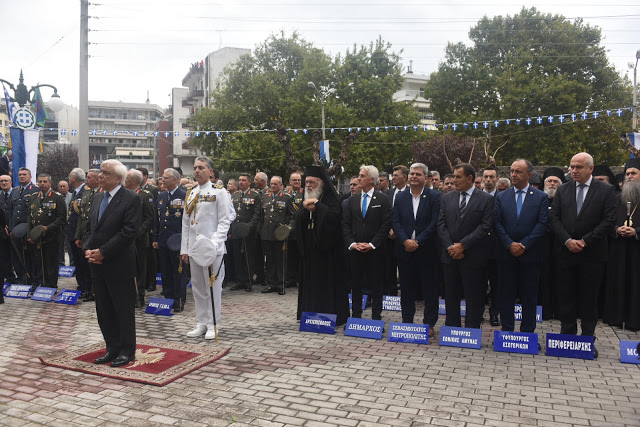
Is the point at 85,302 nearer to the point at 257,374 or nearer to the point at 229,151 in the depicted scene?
the point at 257,374

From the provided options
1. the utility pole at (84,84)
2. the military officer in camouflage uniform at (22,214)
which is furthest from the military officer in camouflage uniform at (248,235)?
the utility pole at (84,84)

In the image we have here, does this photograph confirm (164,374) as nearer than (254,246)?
Yes

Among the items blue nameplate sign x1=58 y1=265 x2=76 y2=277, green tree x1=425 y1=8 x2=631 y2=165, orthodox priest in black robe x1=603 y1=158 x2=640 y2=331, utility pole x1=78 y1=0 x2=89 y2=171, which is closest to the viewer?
orthodox priest in black robe x1=603 y1=158 x2=640 y2=331

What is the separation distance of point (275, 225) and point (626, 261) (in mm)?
6041

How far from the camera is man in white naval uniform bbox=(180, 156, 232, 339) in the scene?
7.07 m

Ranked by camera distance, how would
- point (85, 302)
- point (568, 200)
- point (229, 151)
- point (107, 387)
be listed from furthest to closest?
point (229, 151)
point (85, 302)
point (568, 200)
point (107, 387)

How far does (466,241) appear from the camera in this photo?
662cm

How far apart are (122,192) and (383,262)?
3.60 metres

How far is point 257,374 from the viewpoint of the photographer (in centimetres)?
552

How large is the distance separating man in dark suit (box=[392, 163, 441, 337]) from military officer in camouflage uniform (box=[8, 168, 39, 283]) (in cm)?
725

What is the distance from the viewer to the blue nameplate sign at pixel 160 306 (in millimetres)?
8484

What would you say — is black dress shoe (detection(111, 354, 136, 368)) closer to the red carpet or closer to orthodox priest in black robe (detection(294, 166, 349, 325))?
the red carpet

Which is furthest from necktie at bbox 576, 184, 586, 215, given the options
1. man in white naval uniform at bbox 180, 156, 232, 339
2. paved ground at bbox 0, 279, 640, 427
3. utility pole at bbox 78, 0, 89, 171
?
utility pole at bbox 78, 0, 89, 171

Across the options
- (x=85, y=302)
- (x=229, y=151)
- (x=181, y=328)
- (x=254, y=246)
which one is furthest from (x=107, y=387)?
(x=229, y=151)
